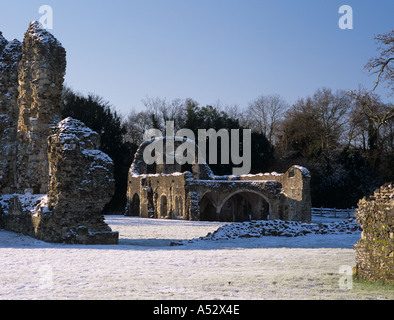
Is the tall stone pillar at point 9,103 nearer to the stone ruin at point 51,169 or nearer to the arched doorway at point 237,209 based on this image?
the stone ruin at point 51,169

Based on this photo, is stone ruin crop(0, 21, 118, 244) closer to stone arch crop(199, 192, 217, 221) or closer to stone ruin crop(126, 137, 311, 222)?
stone ruin crop(126, 137, 311, 222)

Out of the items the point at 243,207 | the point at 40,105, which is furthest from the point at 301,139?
the point at 40,105

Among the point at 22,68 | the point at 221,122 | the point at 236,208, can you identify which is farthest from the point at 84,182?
the point at 221,122

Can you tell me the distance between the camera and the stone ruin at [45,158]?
1326 cm

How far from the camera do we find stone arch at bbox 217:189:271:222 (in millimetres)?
28641

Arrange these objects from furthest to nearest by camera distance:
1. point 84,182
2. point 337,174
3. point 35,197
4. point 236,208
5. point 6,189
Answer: point 337,174 → point 236,208 → point 6,189 → point 35,197 → point 84,182

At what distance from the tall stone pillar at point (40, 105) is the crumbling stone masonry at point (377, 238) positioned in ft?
39.4

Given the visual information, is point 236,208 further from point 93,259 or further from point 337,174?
point 93,259

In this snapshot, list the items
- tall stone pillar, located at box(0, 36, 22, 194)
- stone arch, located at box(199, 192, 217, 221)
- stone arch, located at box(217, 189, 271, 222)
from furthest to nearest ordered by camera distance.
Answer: stone arch, located at box(199, 192, 217, 221) → stone arch, located at box(217, 189, 271, 222) → tall stone pillar, located at box(0, 36, 22, 194)

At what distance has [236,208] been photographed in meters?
31.2

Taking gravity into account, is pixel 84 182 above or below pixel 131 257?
above

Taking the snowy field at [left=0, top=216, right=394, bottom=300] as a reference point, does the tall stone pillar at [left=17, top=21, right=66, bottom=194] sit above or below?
above

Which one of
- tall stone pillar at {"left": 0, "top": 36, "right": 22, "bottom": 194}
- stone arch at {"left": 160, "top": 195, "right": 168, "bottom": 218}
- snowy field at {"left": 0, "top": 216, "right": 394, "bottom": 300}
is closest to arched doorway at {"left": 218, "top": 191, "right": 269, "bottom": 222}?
stone arch at {"left": 160, "top": 195, "right": 168, "bottom": 218}

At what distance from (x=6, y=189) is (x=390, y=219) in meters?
16.5
